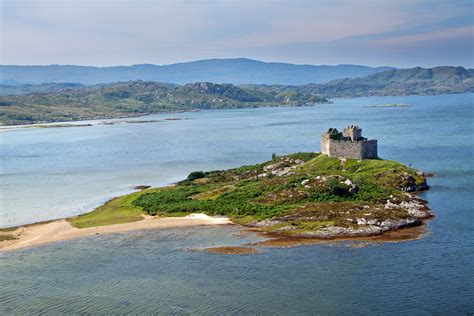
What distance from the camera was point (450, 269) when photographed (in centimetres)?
4356

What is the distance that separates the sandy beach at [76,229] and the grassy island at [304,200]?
5.30 ft

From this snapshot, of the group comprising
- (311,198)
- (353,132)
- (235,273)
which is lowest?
(235,273)

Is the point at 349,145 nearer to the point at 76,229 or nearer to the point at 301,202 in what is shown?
the point at 301,202

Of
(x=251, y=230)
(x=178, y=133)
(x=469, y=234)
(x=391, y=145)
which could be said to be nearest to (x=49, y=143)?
→ (x=178, y=133)

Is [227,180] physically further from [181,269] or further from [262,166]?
[181,269]

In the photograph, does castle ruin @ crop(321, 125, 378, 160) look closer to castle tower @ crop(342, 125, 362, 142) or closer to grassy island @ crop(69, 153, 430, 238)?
castle tower @ crop(342, 125, 362, 142)

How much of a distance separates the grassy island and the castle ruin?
1.27 m

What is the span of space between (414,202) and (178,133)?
141m

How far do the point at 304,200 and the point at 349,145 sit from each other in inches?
812

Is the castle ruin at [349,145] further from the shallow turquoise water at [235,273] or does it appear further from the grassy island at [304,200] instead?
the shallow turquoise water at [235,273]

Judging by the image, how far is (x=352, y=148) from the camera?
8181 centimetres

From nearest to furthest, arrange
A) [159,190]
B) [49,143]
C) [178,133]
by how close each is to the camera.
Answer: [159,190], [49,143], [178,133]

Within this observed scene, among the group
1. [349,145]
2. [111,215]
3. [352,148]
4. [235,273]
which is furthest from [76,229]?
[352,148]

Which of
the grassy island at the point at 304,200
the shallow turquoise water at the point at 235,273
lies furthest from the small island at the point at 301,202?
the shallow turquoise water at the point at 235,273
